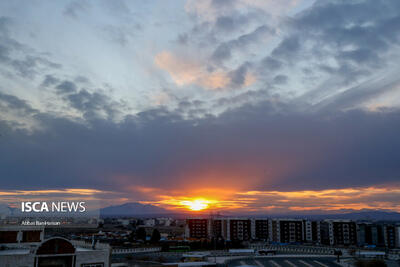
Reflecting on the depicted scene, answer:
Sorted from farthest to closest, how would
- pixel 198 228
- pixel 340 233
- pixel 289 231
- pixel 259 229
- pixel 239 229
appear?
pixel 198 228 < pixel 259 229 < pixel 239 229 < pixel 289 231 < pixel 340 233

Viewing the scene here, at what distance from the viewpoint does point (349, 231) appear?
137375 mm

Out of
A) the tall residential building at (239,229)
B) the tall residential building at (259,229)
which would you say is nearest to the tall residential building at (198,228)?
the tall residential building at (239,229)

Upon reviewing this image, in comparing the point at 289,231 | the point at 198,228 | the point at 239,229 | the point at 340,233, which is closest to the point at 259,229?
the point at 239,229

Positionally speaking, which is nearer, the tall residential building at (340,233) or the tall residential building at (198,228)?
A: the tall residential building at (340,233)

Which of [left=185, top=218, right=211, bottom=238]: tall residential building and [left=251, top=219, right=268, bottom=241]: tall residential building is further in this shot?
[left=185, top=218, right=211, bottom=238]: tall residential building

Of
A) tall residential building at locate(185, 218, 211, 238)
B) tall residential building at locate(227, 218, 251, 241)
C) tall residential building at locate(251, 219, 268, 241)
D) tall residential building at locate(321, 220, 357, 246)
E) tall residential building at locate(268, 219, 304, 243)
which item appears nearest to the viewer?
tall residential building at locate(321, 220, 357, 246)

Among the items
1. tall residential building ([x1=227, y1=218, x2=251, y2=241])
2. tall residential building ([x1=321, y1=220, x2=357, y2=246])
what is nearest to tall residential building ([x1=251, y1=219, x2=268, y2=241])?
tall residential building ([x1=227, y1=218, x2=251, y2=241])

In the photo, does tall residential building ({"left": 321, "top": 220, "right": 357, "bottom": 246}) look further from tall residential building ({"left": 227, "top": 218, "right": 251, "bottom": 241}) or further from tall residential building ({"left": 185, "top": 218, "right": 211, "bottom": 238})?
tall residential building ({"left": 185, "top": 218, "right": 211, "bottom": 238})

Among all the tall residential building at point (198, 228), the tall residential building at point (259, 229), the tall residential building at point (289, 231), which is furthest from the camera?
the tall residential building at point (198, 228)

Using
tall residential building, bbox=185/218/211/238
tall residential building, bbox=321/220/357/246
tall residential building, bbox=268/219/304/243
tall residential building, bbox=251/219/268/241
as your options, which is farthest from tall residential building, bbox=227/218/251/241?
tall residential building, bbox=321/220/357/246

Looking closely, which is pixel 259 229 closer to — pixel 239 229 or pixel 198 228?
pixel 239 229

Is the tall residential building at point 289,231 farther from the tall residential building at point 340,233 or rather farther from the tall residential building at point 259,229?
the tall residential building at point 340,233

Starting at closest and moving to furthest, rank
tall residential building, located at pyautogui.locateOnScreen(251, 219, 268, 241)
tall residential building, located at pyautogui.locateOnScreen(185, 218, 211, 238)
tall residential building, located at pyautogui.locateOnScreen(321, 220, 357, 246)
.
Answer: tall residential building, located at pyautogui.locateOnScreen(321, 220, 357, 246)
tall residential building, located at pyautogui.locateOnScreen(251, 219, 268, 241)
tall residential building, located at pyautogui.locateOnScreen(185, 218, 211, 238)

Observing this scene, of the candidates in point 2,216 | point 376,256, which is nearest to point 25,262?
point 2,216
